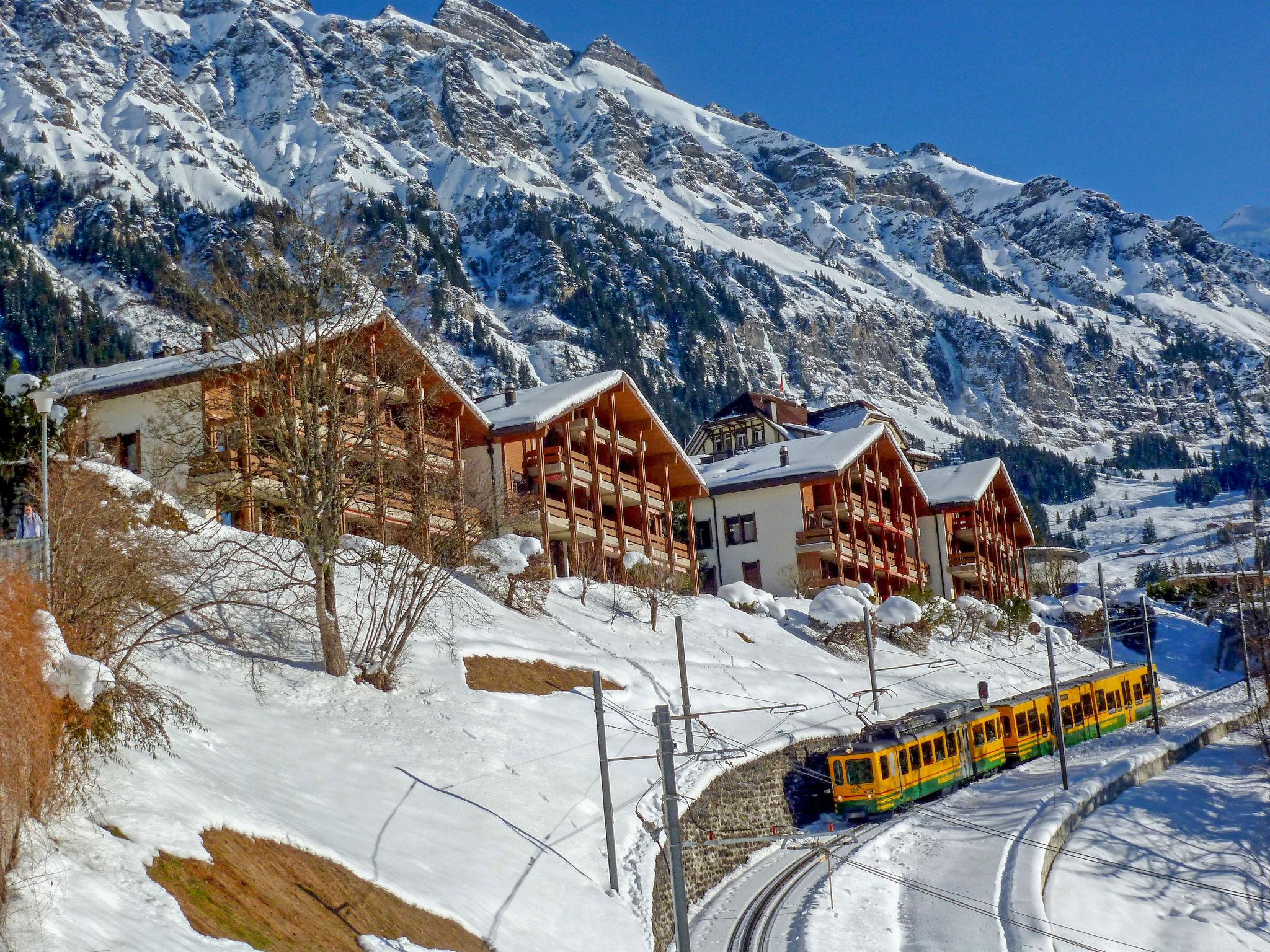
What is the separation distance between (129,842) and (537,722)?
14287mm

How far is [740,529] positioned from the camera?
2589 inches

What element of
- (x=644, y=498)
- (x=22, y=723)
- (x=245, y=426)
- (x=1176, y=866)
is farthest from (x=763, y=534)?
(x=22, y=723)

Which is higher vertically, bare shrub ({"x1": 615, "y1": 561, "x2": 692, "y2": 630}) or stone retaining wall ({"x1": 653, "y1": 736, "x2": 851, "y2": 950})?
bare shrub ({"x1": 615, "y1": 561, "x2": 692, "y2": 630})

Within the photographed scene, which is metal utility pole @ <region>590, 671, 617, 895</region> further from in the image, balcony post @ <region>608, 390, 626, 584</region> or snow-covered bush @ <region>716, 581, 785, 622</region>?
balcony post @ <region>608, 390, 626, 584</region>

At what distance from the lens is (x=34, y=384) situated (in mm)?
32031

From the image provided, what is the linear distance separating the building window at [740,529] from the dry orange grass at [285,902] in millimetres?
45627

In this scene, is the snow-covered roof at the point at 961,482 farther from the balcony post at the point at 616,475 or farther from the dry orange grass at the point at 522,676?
the dry orange grass at the point at 522,676

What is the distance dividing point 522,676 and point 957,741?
14685 millimetres

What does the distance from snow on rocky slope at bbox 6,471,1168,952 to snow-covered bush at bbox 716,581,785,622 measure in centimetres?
1029

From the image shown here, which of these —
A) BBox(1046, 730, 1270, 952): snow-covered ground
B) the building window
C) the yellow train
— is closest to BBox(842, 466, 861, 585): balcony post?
the building window

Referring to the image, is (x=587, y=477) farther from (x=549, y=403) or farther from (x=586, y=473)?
(x=549, y=403)

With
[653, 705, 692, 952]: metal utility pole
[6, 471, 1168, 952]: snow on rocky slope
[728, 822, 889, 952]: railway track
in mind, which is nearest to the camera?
[6, 471, 1168, 952]: snow on rocky slope

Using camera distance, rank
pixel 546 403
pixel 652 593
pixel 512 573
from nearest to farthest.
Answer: pixel 512 573
pixel 652 593
pixel 546 403

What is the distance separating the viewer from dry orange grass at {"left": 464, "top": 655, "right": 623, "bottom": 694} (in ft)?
106
